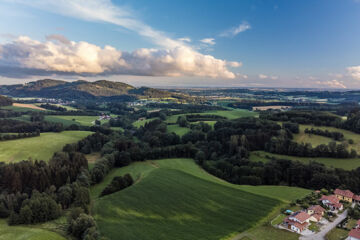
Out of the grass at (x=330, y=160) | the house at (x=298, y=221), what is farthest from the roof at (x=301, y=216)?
the grass at (x=330, y=160)

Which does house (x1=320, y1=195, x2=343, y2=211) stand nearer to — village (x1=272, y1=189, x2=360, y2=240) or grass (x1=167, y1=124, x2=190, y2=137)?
village (x1=272, y1=189, x2=360, y2=240)

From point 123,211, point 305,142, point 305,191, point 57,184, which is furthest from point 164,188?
point 305,142

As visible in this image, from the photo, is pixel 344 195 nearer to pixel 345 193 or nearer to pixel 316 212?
pixel 345 193

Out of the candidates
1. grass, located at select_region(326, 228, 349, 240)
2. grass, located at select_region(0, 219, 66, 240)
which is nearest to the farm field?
grass, located at select_region(326, 228, 349, 240)

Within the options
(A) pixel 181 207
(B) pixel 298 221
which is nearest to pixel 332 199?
(B) pixel 298 221

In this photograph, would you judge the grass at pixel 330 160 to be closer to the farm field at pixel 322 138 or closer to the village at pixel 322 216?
the farm field at pixel 322 138

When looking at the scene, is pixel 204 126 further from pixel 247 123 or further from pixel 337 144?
pixel 337 144
